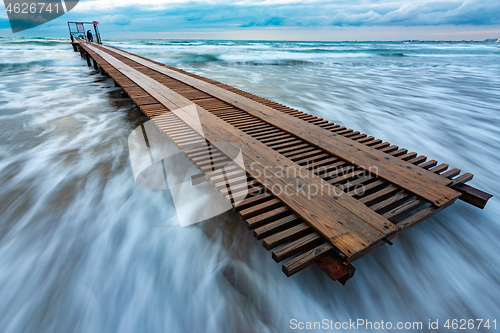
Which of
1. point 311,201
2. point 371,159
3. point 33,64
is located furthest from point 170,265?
point 33,64

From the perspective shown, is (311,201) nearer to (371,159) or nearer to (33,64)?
(371,159)

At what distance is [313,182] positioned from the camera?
244 centimetres

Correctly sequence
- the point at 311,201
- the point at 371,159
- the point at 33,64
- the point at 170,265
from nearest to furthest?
the point at 311,201, the point at 170,265, the point at 371,159, the point at 33,64

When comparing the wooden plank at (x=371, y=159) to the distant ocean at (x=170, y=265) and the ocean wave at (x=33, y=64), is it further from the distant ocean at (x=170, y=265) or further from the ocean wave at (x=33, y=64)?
the ocean wave at (x=33, y=64)

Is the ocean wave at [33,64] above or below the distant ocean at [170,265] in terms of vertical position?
above

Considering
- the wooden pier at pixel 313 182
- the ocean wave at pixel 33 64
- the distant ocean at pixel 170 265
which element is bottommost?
the distant ocean at pixel 170 265

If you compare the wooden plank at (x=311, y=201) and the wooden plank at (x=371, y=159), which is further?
the wooden plank at (x=371, y=159)

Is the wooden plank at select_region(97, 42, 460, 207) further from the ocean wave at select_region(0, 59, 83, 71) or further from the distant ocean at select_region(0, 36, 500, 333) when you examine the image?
the ocean wave at select_region(0, 59, 83, 71)

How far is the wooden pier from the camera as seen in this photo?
186cm

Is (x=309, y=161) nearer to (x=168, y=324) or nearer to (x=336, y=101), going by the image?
(x=168, y=324)

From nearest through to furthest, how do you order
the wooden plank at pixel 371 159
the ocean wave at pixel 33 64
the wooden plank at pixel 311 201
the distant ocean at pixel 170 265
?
the wooden plank at pixel 311 201, the distant ocean at pixel 170 265, the wooden plank at pixel 371 159, the ocean wave at pixel 33 64

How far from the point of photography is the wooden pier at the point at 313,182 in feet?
6.09

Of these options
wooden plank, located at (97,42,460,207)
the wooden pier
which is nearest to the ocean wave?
the wooden pier

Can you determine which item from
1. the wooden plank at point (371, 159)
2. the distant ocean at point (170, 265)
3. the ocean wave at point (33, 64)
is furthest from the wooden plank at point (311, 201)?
the ocean wave at point (33, 64)
